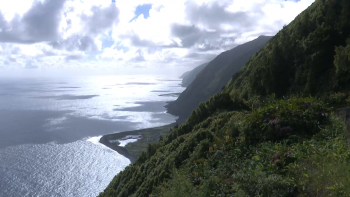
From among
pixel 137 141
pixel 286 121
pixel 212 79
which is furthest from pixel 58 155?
pixel 212 79

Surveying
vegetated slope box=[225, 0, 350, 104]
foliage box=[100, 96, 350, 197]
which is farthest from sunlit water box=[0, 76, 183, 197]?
foliage box=[100, 96, 350, 197]

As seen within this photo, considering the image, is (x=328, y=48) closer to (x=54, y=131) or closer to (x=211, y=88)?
(x=54, y=131)

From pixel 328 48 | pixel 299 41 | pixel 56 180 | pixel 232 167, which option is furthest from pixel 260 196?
pixel 56 180

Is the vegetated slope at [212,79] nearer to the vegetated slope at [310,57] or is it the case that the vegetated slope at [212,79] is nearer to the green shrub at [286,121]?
the vegetated slope at [310,57]

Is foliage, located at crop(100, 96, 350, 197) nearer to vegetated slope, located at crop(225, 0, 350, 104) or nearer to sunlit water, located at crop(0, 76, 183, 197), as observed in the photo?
vegetated slope, located at crop(225, 0, 350, 104)

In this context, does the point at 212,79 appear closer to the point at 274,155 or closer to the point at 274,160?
the point at 274,155
